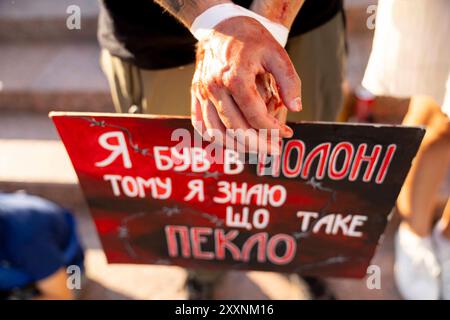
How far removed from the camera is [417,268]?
136cm

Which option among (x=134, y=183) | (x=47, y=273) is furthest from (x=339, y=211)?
(x=47, y=273)

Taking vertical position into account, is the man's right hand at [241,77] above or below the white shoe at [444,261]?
above

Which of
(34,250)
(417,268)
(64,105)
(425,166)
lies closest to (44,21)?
(64,105)

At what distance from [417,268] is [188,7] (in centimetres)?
116

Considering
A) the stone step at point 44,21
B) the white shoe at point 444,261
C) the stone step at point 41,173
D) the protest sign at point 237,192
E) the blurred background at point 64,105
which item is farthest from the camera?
the stone step at point 44,21

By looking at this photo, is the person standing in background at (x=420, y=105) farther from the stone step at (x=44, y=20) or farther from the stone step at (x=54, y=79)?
the stone step at (x=44, y=20)

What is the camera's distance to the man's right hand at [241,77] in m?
0.53

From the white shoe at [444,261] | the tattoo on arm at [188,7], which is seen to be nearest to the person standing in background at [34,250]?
the tattoo on arm at [188,7]

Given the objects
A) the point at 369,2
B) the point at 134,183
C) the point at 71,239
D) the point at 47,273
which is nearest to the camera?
the point at 134,183

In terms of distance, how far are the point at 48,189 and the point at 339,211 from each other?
4.00 feet

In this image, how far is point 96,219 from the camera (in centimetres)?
88

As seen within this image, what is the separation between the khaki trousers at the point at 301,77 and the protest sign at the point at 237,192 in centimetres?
21

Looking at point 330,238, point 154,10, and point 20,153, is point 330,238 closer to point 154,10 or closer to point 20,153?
point 154,10

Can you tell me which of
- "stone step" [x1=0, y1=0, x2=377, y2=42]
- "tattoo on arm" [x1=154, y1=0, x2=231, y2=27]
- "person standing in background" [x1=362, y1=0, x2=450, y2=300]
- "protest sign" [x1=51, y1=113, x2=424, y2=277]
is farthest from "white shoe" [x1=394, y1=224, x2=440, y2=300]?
"tattoo on arm" [x1=154, y1=0, x2=231, y2=27]
